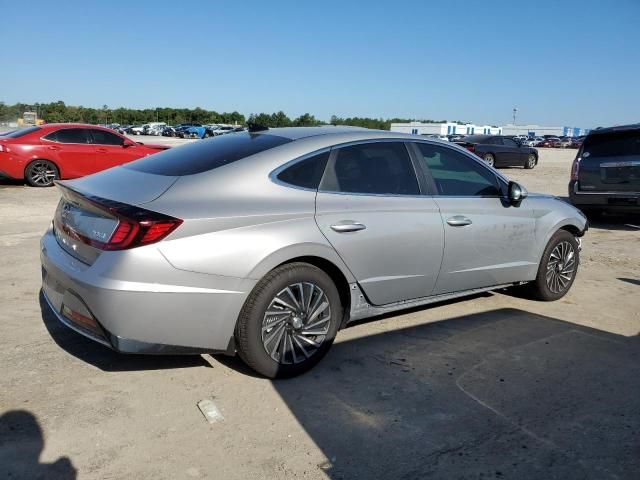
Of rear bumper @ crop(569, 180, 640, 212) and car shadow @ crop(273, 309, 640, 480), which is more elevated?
rear bumper @ crop(569, 180, 640, 212)

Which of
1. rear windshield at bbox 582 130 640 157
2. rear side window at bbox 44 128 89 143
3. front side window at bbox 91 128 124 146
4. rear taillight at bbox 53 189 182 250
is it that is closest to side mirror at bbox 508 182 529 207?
rear taillight at bbox 53 189 182 250

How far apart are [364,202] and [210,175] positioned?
108 centimetres

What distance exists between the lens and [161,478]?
2.64 metres

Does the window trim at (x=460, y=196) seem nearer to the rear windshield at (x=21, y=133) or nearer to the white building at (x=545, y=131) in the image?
the rear windshield at (x=21, y=133)

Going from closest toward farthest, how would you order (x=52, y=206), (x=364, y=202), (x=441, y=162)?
(x=364, y=202)
(x=441, y=162)
(x=52, y=206)

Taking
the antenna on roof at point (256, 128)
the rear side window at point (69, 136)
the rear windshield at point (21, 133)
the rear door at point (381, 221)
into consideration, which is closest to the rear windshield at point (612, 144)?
the rear door at point (381, 221)

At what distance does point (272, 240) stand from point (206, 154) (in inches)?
38.0

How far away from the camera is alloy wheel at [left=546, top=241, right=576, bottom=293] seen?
5434 millimetres

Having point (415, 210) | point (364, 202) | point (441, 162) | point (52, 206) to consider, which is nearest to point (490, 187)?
point (441, 162)

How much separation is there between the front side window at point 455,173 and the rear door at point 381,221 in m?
0.21

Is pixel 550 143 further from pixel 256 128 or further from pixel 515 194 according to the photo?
pixel 256 128

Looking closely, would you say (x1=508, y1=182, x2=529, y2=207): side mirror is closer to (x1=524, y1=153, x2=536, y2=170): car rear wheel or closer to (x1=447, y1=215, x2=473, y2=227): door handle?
(x1=447, y1=215, x2=473, y2=227): door handle

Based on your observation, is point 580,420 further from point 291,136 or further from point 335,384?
point 291,136

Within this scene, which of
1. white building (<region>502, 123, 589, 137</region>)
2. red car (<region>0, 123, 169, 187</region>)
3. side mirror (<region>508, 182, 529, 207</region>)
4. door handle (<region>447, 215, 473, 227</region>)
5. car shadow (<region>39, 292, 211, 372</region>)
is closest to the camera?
car shadow (<region>39, 292, 211, 372</region>)
